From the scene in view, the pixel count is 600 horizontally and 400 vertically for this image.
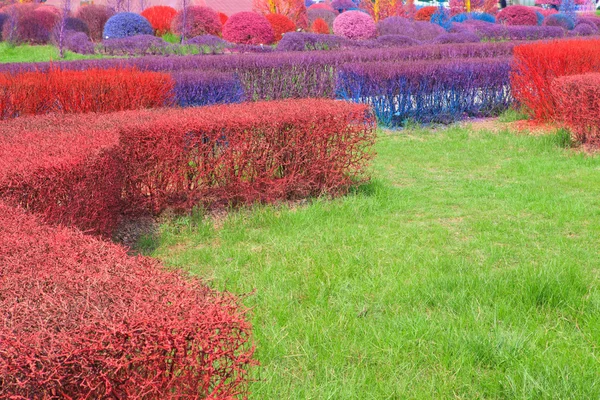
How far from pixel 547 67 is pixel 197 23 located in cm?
2034

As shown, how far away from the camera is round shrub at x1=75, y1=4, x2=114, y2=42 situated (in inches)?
1141

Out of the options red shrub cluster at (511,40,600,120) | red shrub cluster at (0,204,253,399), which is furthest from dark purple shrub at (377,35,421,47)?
red shrub cluster at (0,204,253,399)

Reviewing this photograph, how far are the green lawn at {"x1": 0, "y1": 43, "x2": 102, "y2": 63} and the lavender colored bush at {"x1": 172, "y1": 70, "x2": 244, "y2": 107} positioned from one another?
12.1 m

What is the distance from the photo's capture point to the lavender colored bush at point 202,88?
33.8 ft

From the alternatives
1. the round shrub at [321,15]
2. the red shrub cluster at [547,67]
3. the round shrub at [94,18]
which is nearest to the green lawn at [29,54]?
the round shrub at [94,18]

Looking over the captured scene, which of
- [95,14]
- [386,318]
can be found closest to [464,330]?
[386,318]

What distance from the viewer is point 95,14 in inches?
1147

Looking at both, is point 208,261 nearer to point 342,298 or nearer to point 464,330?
point 342,298

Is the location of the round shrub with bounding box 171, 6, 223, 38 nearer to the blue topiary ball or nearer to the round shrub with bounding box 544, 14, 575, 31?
the blue topiary ball

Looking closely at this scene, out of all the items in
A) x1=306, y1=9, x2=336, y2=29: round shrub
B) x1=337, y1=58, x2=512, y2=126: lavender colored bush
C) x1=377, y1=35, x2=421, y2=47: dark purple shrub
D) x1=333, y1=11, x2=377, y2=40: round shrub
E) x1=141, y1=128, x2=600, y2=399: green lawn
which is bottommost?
x1=141, y1=128, x2=600, y2=399: green lawn

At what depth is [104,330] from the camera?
72.2 inches

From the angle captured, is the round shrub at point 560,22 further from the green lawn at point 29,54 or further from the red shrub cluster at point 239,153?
the red shrub cluster at point 239,153

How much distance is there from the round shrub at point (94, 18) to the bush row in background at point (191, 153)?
79.7 ft

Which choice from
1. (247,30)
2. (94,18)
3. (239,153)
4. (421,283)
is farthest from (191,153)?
(94,18)
